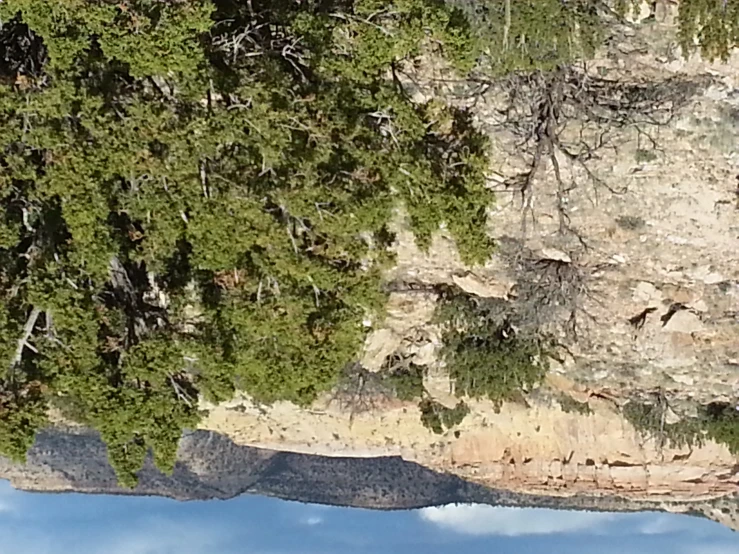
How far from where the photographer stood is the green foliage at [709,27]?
8719 millimetres

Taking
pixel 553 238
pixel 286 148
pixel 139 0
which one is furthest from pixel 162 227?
pixel 553 238

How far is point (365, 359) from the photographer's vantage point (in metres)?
12.8

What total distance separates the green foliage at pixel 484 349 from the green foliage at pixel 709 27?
4032mm

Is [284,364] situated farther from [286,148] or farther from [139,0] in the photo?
[139,0]

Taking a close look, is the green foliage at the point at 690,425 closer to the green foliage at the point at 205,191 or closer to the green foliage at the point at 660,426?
the green foliage at the point at 660,426

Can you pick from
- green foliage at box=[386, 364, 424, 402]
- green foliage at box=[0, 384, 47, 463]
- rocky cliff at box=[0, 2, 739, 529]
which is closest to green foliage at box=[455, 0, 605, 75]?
rocky cliff at box=[0, 2, 739, 529]

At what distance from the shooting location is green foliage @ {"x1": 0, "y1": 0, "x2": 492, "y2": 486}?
28.5 ft

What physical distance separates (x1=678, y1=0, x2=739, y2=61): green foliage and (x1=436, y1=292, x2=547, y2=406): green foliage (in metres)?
4.03

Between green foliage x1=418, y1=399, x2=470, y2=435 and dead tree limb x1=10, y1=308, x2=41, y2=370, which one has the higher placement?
dead tree limb x1=10, y1=308, x2=41, y2=370

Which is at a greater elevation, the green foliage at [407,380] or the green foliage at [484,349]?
the green foliage at [484,349]

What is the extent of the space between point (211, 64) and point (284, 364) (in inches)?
124

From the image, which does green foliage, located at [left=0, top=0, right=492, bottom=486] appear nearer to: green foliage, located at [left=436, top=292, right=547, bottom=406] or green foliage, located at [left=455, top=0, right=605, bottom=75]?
green foliage, located at [left=455, top=0, right=605, bottom=75]

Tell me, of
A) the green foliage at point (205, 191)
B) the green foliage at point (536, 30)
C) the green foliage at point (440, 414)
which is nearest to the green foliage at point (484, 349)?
the green foliage at point (440, 414)

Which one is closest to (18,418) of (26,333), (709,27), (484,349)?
(26,333)
